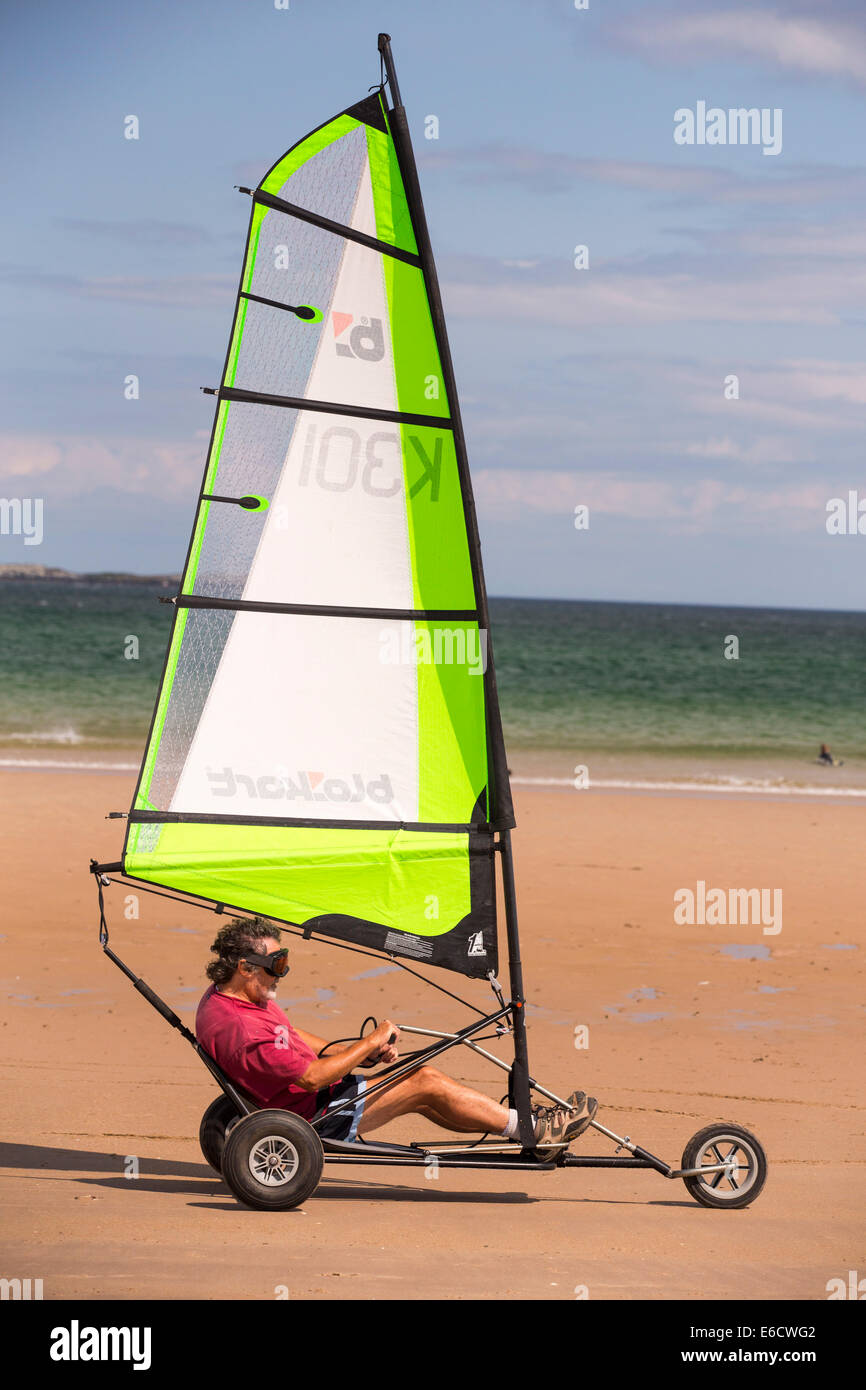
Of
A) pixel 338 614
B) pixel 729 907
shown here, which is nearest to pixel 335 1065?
pixel 338 614

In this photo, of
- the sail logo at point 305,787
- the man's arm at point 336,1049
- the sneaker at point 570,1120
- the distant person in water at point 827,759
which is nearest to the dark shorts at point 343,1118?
the man's arm at point 336,1049

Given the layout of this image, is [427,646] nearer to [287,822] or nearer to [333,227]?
[287,822]

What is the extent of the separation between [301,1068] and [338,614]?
1750 mm

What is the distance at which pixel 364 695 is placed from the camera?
5996mm

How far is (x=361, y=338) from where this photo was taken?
232 inches

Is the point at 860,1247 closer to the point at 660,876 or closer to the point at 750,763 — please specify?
the point at 660,876

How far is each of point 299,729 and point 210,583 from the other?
0.67 metres

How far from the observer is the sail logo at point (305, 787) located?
232 inches

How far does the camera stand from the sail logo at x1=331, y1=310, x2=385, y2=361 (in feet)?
19.3

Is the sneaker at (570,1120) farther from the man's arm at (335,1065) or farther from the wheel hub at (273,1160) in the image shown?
the wheel hub at (273,1160)

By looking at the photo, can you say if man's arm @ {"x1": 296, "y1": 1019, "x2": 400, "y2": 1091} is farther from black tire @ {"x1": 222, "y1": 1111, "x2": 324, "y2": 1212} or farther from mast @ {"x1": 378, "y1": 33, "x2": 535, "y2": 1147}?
mast @ {"x1": 378, "y1": 33, "x2": 535, "y2": 1147}

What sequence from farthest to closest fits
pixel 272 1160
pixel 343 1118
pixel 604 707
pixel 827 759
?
pixel 604 707
pixel 827 759
pixel 343 1118
pixel 272 1160
